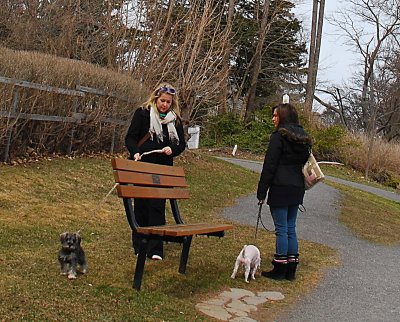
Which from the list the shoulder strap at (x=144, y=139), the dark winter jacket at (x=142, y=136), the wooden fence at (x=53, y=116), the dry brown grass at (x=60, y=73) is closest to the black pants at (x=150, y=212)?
the dark winter jacket at (x=142, y=136)

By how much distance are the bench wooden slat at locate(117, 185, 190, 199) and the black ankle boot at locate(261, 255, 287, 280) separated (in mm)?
1209

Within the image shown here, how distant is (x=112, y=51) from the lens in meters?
19.1

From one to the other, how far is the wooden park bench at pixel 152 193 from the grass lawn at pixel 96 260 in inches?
13.7

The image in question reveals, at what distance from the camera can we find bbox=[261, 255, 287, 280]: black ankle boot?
7043 mm

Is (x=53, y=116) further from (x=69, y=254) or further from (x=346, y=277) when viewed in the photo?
(x=69, y=254)

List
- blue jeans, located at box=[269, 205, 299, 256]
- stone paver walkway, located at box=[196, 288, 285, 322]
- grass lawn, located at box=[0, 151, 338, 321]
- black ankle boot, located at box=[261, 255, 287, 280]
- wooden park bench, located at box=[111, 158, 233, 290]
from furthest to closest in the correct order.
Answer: black ankle boot, located at box=[261, 255, 287, 280] → blue jeans, located at box=[269, 205, 299, 256] → wooden park bench, located at box=[111, 158, 233, 290] → stone paver walkway, located at box=[196, 288, 285, 322] → grass lawn, located at box=[0, 151, 338, 321]

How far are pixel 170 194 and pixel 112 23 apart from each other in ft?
44.2

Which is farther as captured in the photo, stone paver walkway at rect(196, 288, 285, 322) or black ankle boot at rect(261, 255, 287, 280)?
black ankle boot at rect(261, 255, 287, 280)

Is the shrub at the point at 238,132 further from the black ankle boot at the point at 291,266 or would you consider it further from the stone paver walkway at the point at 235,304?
the stone paver walkway at the point at 235,304

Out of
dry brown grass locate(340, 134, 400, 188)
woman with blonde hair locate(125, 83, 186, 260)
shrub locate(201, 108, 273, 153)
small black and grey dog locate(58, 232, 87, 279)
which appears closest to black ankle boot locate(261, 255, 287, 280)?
woman with blonde hair locate(125, 83, 186, 260)

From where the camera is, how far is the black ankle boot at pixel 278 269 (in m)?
7.04

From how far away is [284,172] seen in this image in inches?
269

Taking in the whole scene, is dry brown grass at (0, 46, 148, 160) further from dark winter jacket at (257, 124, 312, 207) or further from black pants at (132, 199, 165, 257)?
dark winter jacket at (257, 124, 312, 207)

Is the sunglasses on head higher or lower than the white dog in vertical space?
higher
